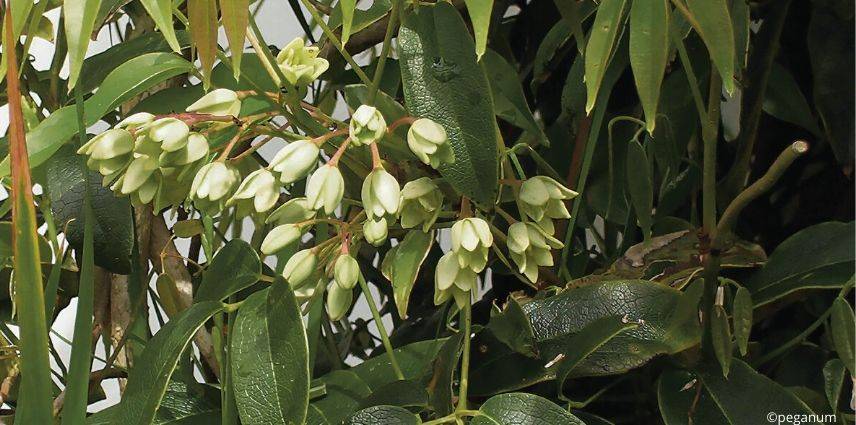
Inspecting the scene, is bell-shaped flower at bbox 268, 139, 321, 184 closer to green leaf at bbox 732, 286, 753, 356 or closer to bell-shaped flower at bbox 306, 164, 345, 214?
bell-shaped flower at bbox 306, 164, 345, 214

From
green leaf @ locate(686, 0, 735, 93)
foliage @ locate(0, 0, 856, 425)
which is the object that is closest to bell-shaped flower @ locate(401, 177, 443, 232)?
foliage @ locate(0, 0, 856, 425)

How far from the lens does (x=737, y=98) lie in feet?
2.19

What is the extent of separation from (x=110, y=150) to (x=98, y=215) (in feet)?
0.34

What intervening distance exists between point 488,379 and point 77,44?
22cm

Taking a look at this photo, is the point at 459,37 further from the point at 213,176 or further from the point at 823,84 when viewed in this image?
the point at 823,84

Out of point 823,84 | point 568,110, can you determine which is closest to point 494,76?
point 568,110

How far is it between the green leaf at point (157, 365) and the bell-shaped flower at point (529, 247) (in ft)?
0.37

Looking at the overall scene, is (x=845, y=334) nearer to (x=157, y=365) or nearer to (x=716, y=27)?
(x=716, y=27)

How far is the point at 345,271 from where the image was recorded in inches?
12.5

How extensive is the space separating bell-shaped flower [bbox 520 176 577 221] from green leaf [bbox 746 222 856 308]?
119 millimetres

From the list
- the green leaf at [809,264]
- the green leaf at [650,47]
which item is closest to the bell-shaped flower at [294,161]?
the green leaf at [650,47]

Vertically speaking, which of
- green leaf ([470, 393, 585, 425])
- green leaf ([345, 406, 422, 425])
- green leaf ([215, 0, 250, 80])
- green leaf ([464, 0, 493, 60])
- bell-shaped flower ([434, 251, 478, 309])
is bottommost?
green leaf ([470, 393, 585, 425])

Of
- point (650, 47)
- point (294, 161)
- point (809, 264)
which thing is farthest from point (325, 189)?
point (809, 264)

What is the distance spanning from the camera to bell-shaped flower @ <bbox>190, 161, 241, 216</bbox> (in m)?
0.31
